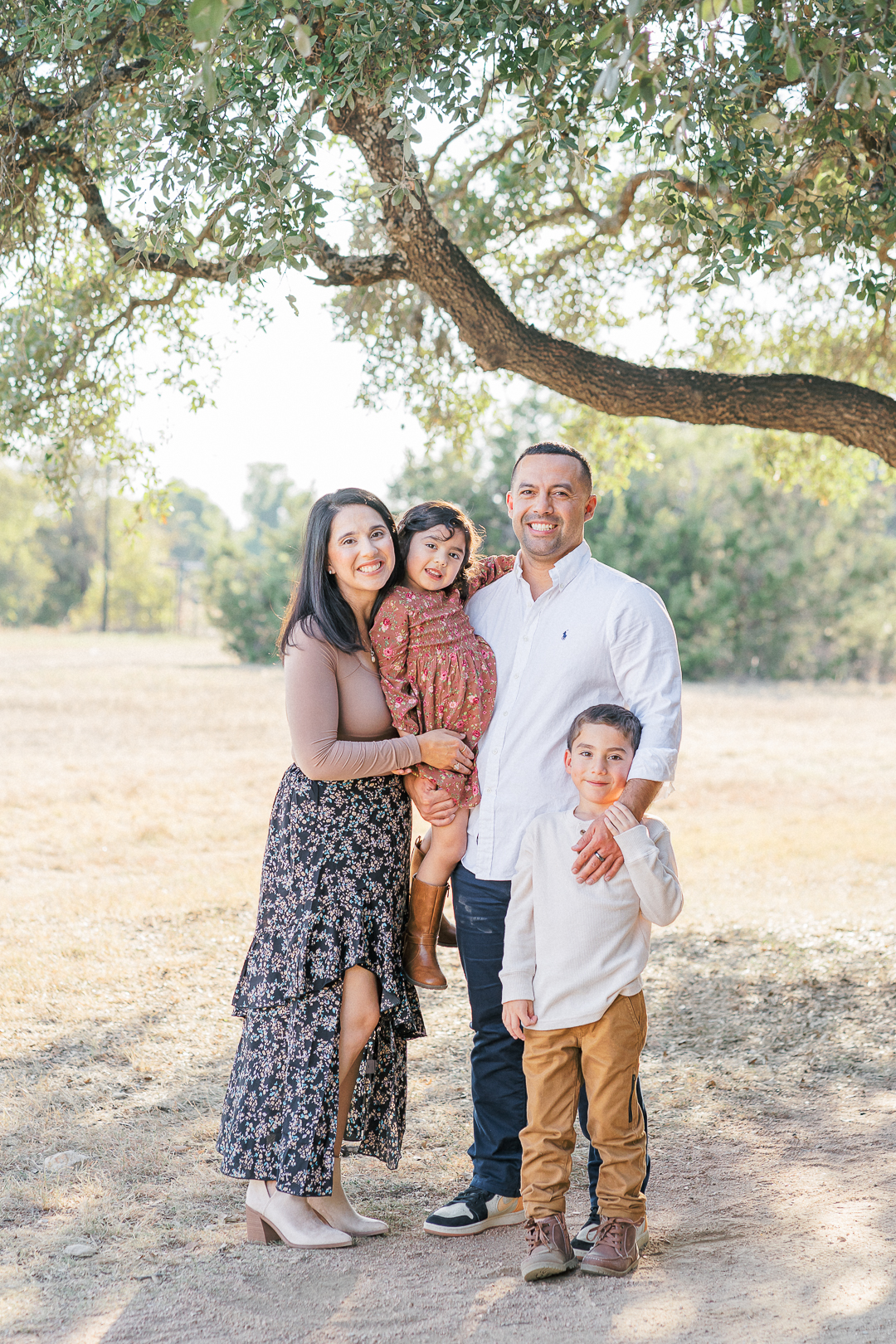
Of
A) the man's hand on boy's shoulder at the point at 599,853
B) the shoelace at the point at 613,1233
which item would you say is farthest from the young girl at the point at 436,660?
the shoelace at the point at 613,1233

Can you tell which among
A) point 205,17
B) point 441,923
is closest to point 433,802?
point 441,923

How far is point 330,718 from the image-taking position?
120 inches

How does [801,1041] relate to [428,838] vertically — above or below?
below

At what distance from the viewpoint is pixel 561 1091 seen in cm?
287

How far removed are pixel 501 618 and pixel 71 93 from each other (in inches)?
132

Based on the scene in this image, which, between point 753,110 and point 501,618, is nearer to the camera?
point 501,618

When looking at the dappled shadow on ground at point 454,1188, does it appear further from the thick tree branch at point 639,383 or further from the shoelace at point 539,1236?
the thick tree branch at point 639,383

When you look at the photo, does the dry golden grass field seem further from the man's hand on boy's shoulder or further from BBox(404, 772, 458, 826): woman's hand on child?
BBox(404, 772, 458, 826): woman's hand on child

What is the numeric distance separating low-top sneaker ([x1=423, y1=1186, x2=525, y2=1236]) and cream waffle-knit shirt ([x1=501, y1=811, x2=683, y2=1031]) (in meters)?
0.68

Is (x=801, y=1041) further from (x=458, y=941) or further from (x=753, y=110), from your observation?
(x=753, y=110)

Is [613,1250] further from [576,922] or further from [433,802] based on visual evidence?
[433,802]

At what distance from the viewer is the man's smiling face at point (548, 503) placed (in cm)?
309

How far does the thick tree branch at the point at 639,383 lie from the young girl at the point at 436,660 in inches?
85.4

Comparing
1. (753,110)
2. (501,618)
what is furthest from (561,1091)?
(753,110)
